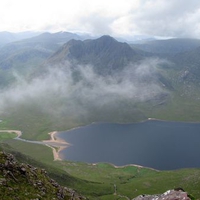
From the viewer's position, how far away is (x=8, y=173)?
80438 mm

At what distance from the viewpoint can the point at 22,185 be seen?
261ft

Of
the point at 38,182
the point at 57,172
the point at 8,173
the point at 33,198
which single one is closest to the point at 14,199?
the point at 33,198

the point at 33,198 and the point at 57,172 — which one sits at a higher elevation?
the point at 33,198

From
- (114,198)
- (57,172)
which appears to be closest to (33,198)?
(114,198)

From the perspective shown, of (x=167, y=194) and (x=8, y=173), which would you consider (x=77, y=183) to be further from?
(x=167, y=194)

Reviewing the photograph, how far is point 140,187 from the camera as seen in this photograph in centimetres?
18888

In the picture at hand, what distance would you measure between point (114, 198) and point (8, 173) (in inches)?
4127

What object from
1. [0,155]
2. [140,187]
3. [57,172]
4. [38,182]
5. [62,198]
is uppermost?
[0,155]

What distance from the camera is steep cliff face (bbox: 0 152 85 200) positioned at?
238 ft

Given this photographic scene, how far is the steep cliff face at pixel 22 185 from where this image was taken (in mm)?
72500

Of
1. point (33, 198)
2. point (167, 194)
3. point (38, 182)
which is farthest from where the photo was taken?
point (38, 182)

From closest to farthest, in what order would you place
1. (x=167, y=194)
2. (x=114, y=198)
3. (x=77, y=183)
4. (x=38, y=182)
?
1. (x=167, y=194)
2. (x=38, y=182)
3. (x=114, y=198)
4. (x=77, y=183)

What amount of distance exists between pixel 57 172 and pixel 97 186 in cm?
2889

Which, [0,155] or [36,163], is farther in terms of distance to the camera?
[36,163]
